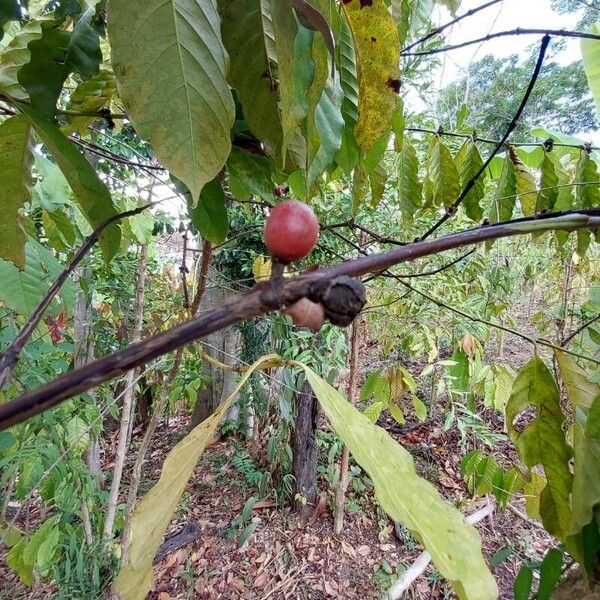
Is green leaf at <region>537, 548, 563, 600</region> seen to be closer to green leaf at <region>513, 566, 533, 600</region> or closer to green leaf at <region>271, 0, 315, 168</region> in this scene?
green leaf at <region>513, 566, 533, 600</region>

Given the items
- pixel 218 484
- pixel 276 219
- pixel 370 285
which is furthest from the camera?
pixel 218 484

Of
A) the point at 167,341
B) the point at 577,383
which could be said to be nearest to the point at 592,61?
the point at 577,383

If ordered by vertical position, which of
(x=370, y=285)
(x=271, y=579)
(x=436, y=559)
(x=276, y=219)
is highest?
(x=370, y=285)

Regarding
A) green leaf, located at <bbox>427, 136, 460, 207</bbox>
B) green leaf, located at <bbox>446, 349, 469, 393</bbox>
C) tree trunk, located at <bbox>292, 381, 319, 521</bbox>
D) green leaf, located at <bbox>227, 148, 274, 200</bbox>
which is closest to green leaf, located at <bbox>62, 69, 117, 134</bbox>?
green leaf, located at <bbox>227, 148, 274, 200</bbox>

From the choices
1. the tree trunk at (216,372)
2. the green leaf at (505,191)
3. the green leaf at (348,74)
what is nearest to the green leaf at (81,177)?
the green leaf at (348,74)

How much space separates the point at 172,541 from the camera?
67.9 inches

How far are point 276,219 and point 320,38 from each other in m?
0.14

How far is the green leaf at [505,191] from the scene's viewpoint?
0.66 metres

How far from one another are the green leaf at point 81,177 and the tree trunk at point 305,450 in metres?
1.63

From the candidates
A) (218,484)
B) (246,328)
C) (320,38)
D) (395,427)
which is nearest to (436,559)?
(320,38)

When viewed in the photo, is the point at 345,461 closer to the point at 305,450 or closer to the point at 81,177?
the point at 305,450

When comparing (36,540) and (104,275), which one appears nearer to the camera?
(36,540)

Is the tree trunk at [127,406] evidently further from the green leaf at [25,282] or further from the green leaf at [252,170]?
the green leaf at [252,170]

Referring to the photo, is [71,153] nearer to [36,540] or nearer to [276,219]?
[276,219]
